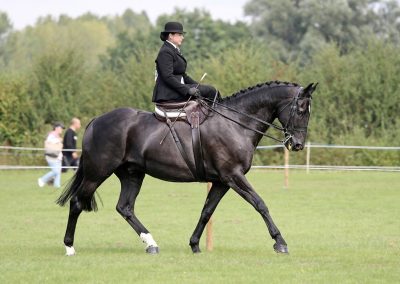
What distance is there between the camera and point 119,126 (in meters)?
12.1

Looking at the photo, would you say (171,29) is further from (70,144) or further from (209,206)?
(70,144)

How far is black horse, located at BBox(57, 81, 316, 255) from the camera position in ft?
37.6

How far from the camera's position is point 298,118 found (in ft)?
37.7

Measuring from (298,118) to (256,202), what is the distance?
1254 millimetres

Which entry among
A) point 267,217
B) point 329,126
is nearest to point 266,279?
point 267,217

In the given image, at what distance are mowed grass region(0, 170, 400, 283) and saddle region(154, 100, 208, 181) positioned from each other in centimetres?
117

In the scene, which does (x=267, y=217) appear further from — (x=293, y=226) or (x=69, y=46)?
(x=69, y=46)

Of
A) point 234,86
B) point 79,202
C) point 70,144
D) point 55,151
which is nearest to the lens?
point 79,202

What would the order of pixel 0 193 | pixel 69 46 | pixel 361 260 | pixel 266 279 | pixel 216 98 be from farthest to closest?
pixel 69 46 < pixel 0 193 < pixel 216 98 < pixel 361 260 < pixel 266 279

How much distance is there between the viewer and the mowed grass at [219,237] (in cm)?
962

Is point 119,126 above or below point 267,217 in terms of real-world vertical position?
above

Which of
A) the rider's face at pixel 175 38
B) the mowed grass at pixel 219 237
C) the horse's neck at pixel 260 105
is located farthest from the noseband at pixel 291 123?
the rider's face at pixel 175 38

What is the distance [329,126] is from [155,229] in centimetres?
2109

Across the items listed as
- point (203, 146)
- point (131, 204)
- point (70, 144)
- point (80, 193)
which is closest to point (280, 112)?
point (203, 146)
